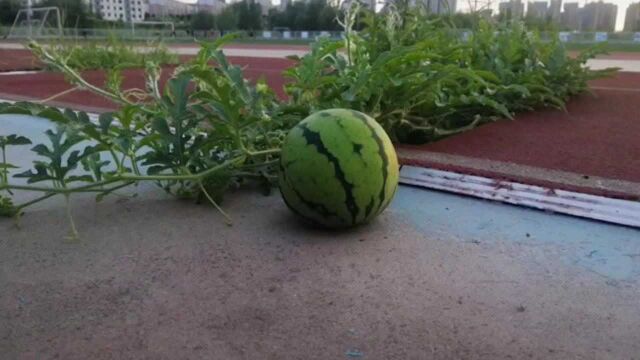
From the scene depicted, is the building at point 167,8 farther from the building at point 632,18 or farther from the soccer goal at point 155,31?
the building at point 632,18

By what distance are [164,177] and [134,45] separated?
403 inches

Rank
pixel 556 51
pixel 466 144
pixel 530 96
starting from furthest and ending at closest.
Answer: pixel 556 51
pixel 530 96
pixel 466 144

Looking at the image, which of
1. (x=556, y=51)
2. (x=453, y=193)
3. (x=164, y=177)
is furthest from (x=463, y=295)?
(x=556, y=51)

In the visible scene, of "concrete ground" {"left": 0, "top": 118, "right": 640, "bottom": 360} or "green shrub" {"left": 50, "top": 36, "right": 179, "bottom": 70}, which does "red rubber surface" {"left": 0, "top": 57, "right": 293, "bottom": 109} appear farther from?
"concrete ground" {"left": 0, "top": 118, "right": 640, "bottom": 360}

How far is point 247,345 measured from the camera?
1.36 meters

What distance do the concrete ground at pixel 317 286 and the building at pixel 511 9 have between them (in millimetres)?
3664

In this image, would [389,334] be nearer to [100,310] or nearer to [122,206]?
[100,310]

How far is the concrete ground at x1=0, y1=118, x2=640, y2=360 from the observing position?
1.36 meters

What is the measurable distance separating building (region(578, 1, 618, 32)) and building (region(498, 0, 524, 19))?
1923 cm

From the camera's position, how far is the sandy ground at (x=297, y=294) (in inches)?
53.2

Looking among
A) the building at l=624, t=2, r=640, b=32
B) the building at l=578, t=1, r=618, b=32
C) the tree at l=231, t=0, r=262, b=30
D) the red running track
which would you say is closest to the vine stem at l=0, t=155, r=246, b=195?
the red running track

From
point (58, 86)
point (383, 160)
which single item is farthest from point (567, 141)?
point (58, 86)

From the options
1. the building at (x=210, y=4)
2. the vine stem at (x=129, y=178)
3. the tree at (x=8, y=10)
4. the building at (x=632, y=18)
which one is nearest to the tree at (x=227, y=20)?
the building at (x=210, y=4)

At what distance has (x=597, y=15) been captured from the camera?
944 inches
